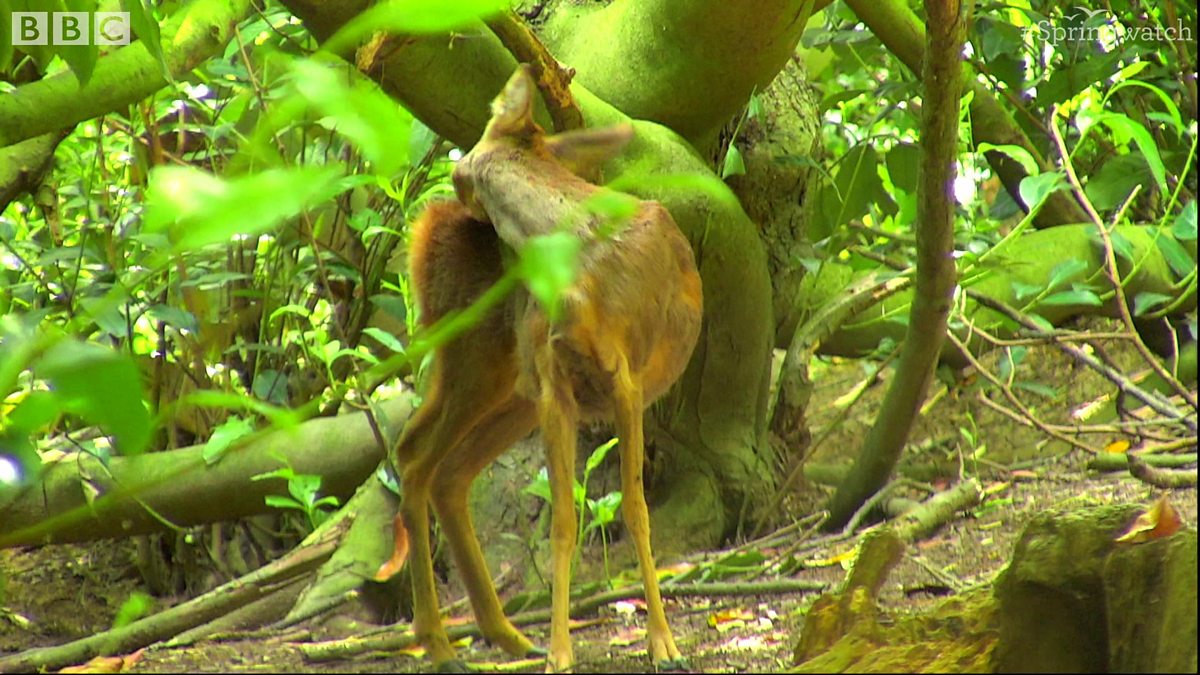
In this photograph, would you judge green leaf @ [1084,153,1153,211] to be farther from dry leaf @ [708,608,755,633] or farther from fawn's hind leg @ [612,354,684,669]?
fawn's hind leg @ [612,354,684,669]

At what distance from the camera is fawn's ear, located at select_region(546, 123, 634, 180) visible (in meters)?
1.68

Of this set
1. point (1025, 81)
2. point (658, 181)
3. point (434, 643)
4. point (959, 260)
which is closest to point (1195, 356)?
point (1025, 81)

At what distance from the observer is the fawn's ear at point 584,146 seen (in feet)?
5.51

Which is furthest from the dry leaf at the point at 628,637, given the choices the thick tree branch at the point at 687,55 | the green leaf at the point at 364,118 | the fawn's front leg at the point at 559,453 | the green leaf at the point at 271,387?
the green leaf at the point at 271,387

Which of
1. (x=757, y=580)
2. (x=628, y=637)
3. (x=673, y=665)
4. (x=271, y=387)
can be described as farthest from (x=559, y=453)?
(x=271, y=387)

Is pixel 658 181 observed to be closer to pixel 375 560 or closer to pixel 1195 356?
pixel 375 560

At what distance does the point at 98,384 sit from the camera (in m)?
0.52

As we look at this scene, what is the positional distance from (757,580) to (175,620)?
40.7 inches

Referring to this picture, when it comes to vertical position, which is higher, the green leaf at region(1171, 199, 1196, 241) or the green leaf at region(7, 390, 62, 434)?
the green leaf at region(7, 390, 62, 434)

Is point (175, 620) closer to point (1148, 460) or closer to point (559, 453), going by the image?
point (559, 453)

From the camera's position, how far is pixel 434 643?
1818mm

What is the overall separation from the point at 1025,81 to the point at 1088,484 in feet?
3.71

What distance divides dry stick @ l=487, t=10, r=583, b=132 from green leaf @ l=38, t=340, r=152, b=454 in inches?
58.8

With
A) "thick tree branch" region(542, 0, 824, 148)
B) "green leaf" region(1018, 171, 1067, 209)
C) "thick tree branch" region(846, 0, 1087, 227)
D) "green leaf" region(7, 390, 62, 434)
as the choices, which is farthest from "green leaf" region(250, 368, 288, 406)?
"green leaf" region(7, 390, 62, 434)
